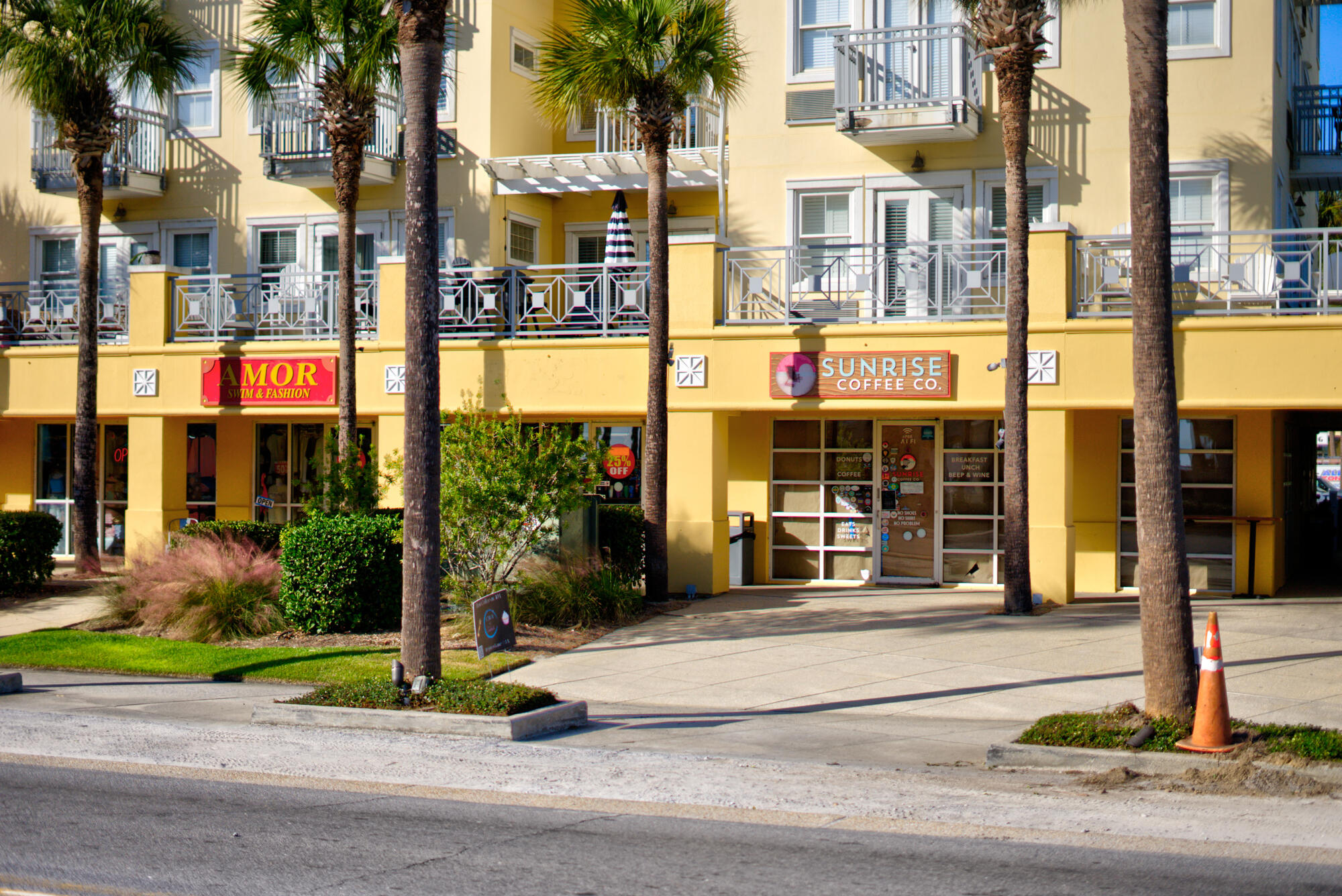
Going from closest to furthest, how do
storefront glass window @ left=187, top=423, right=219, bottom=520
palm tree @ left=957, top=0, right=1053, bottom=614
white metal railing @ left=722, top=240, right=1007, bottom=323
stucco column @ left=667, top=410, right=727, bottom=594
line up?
palm tree @ left=957, top=0, right=1053, bottom=614 < white metal railing @ left=722, top=240, right=1007, bottom=323 < stucco column @ left=667, top=410, right=727, bottom=594 < storefront glass window @ left=187, top=423, right=219, bottom=520

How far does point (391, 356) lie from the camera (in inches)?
784

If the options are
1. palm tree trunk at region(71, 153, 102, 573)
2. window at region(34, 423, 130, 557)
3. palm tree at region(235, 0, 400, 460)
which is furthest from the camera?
window at region(34, 423, 130, 557)

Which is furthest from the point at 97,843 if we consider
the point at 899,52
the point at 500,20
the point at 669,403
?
the point at 500,20

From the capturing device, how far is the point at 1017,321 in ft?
52.0

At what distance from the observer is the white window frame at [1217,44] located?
1894cm

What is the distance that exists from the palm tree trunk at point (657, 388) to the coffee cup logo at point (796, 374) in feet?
5.61

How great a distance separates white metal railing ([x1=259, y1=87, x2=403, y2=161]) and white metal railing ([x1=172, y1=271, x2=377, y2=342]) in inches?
99.0

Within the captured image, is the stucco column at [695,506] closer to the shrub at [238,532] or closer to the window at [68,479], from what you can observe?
the shrub at [238,532]

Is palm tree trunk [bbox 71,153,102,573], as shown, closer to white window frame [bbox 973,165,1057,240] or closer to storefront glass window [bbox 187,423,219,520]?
storefront glass window [bbox 187,423,219,520]

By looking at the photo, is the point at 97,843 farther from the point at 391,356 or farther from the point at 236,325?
the point at 236,325

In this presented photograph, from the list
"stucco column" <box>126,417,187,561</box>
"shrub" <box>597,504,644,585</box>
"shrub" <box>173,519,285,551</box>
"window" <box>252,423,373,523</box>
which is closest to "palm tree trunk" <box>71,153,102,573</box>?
"stucco column" <box>126,417,187,561</box>

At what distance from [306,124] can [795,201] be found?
8669 millimetres

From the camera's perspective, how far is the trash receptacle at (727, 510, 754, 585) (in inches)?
786

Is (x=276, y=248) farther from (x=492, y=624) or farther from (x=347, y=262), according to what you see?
(x=492, y=624)
